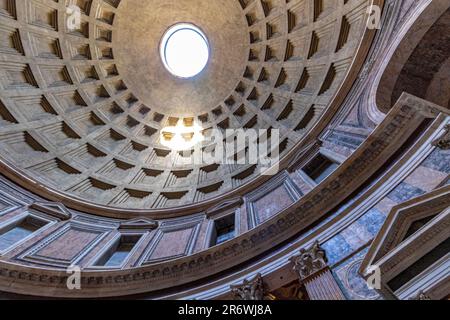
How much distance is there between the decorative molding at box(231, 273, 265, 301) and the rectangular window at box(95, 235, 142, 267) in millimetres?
6343

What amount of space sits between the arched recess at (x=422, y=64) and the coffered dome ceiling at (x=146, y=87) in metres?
3.20

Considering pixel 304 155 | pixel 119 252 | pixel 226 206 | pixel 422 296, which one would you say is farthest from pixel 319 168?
pixel 119 252

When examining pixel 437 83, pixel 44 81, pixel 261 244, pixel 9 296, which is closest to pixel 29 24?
pixel 44 81

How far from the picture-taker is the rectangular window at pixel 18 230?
11750 millimetres

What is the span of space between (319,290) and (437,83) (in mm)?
9843

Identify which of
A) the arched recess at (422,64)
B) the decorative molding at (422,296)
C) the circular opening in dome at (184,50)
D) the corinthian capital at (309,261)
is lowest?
the decorative molding at (422,296)

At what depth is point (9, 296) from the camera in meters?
9.35

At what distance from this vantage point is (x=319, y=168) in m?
13.3

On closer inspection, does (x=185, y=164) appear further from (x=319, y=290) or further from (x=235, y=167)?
(x=319, y=290)

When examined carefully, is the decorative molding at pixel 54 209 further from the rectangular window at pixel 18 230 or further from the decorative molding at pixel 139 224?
the decorative molding at pixel 139 224

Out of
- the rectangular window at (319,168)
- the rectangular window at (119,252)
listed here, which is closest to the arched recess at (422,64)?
the rectangular window at (319,168)

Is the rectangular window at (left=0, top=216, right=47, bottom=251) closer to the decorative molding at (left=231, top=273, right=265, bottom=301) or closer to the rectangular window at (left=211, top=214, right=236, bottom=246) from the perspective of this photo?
the rectangular window at (left=211, top=214, right=236, bottom=246)

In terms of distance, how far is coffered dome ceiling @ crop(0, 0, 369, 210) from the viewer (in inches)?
675

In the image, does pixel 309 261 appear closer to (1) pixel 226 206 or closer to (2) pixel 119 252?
(1) pixel 226 206
